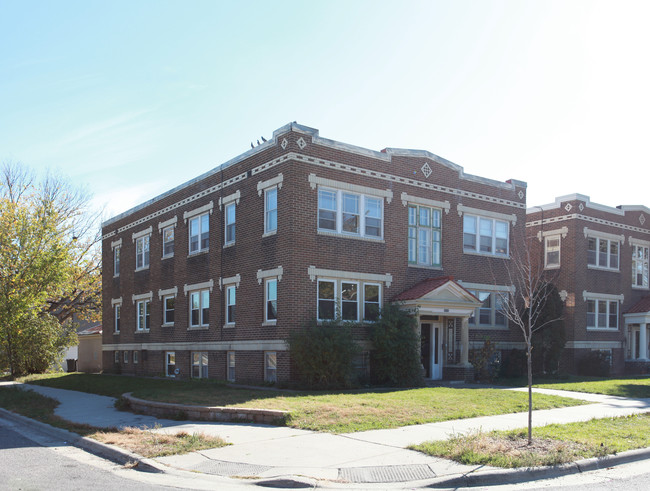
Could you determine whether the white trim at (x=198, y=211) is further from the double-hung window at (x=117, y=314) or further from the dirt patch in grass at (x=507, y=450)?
the dirt patch in grass at (x=507, y=450)

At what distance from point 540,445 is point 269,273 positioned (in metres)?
12.0

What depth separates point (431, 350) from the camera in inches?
896

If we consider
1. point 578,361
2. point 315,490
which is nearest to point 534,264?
point 578,361

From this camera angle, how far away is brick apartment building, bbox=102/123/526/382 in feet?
65.4

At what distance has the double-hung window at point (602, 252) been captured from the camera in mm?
30078

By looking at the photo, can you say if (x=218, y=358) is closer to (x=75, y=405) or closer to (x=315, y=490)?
(x=75, y=405)

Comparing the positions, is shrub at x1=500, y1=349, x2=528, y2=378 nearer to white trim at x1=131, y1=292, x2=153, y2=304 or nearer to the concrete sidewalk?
the concrete sidewalk

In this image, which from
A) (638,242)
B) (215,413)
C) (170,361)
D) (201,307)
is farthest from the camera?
(638,242)

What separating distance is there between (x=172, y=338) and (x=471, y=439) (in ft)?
62.5

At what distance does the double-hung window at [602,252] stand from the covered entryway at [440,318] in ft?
34.4

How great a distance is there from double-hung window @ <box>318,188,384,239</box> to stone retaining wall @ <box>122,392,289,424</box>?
27.9 feet

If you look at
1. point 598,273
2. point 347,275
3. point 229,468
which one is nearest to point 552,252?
point 598,273

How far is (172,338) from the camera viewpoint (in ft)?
87.4

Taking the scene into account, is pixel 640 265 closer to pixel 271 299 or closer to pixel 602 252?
pixel 602 252
